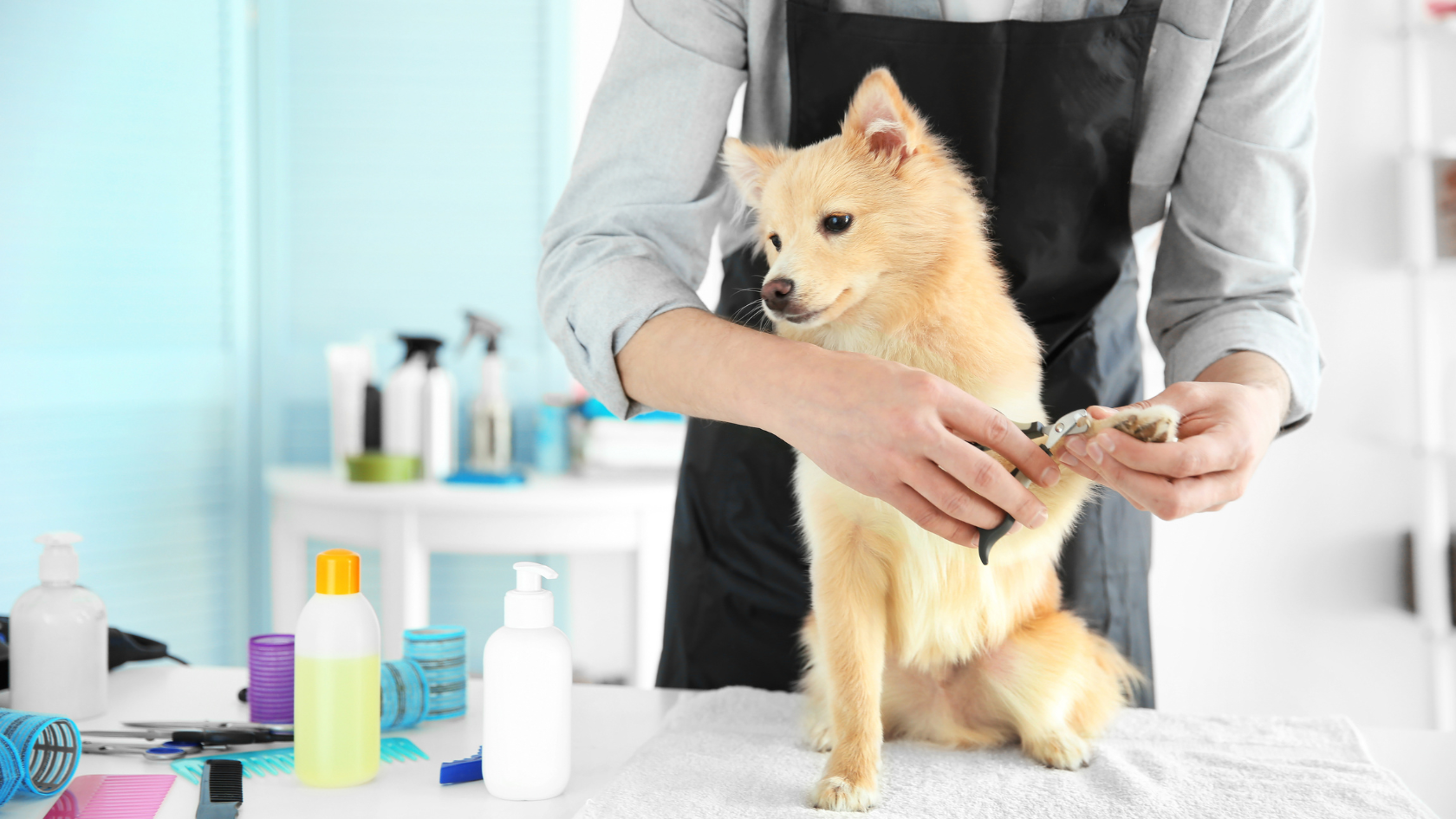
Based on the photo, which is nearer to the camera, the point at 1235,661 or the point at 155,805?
the point at 155,805

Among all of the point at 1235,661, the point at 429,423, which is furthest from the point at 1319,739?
the point at 429,423

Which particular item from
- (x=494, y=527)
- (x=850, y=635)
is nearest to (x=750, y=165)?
(x=850, y=635)

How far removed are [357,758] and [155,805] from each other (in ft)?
0.49

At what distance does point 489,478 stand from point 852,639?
1511 millimetres

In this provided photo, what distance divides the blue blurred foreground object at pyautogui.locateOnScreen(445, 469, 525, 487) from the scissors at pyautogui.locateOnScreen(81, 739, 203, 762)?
134 cm

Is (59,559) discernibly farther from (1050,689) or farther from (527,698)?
(1050,689)

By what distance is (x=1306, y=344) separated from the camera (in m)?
0.97

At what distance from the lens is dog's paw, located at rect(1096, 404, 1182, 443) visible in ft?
2.37

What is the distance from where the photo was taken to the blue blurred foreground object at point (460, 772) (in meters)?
0.78

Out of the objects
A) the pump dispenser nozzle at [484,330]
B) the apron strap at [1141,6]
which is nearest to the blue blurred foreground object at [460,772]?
the apron strap at [1141,6]

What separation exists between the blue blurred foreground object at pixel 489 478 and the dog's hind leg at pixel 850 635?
1.44 m

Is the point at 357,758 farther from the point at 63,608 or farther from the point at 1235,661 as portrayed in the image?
the point at 1235,661

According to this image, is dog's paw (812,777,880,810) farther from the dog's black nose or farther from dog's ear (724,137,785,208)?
dog's ear (724,137,785,208)

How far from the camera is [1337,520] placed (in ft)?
7.93
